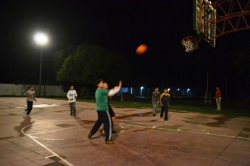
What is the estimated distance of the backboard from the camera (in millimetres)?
15531

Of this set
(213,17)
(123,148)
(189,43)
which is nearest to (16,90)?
(189,43)

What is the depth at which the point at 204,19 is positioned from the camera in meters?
16.7

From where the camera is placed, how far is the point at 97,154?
7.86m

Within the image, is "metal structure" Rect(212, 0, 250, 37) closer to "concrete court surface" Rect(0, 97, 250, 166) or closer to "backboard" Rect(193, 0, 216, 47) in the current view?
"backboard" Rect(193, 0, 216, 47)

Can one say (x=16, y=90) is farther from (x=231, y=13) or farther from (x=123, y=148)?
(x=123, y=148)

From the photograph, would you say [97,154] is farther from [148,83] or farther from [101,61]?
[148,83]

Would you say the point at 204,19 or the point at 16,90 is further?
the point at 16,90

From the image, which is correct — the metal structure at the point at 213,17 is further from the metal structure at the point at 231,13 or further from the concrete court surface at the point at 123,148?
the concrete court surface at the point at 123,148

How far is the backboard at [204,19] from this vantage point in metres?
15.5

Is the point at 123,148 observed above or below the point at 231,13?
below

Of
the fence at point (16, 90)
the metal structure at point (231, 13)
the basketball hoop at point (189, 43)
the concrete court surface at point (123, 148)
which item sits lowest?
the concrete court surface at point (123, 148)

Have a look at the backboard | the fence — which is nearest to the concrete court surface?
the backboard

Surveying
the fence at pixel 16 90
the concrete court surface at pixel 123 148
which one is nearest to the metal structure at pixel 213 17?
the concrete court surface at pixel 123 148

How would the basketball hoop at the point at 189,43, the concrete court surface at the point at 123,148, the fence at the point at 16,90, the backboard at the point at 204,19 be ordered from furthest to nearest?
the fence at the point at 16,90, the basketball hoop at the point at 189,43, the backboard at the point at 204,19, the concrete court surface at the point at 123,148
